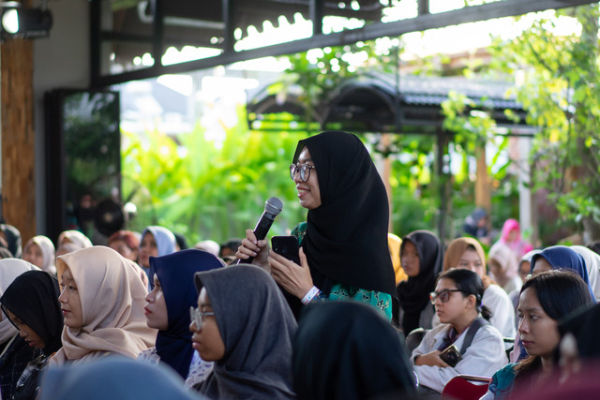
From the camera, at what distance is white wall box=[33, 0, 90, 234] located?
8164 millimetres

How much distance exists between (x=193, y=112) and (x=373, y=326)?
1646 cm

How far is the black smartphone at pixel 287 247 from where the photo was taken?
2959 mm

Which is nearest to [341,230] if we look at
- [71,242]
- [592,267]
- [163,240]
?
[592,267]

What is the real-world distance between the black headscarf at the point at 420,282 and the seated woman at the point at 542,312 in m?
2.57

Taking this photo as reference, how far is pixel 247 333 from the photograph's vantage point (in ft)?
7.86

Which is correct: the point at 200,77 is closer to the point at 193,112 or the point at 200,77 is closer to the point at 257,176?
the point at 193,112

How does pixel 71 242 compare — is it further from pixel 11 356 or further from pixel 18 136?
pixel 11 356

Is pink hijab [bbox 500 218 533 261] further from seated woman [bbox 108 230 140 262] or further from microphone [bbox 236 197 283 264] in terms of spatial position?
microphone [bbox 236 197 283 264]

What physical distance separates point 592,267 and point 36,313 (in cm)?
271

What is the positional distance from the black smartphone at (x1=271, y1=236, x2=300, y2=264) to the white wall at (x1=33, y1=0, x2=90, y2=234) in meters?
5.69

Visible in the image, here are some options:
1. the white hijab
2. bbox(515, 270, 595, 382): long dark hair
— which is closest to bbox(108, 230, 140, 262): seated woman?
the white hijab

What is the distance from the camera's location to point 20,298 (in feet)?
12.4

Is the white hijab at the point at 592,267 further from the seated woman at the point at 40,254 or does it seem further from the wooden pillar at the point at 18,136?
the wooden pillar at the point at 18,136

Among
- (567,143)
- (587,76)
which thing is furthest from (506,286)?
(587,76)
